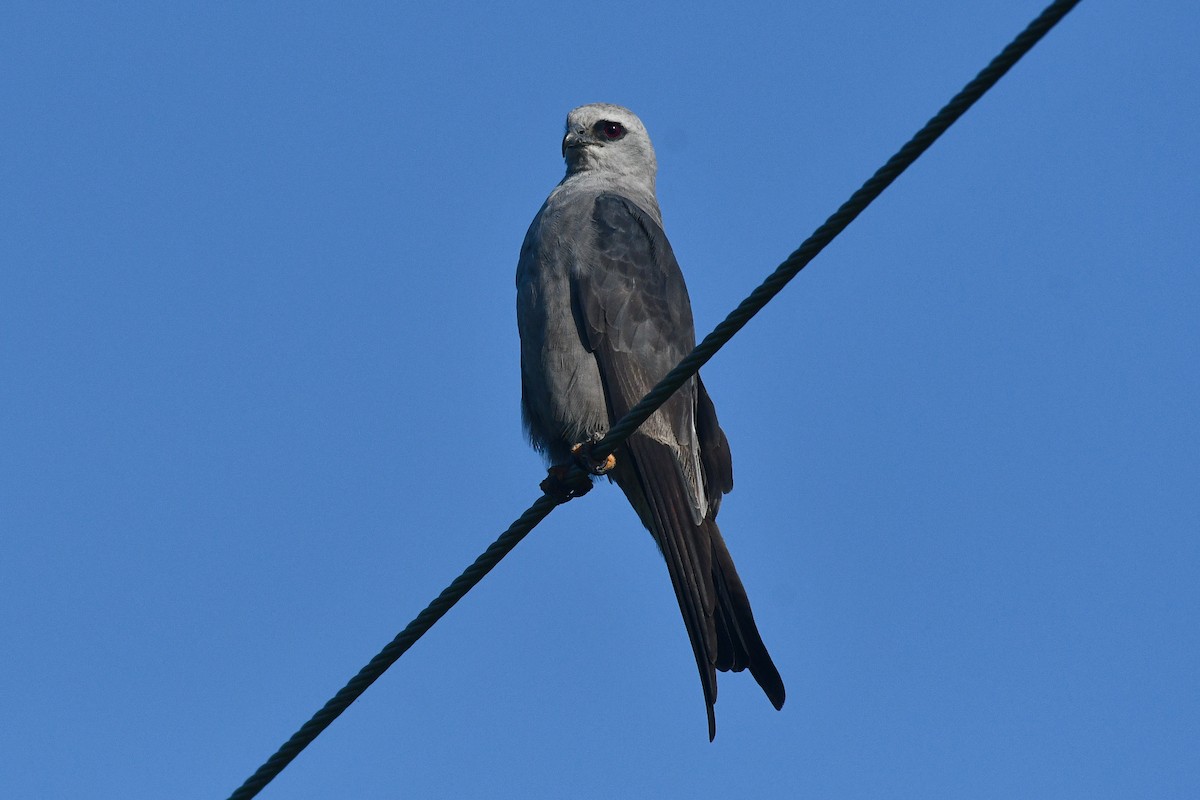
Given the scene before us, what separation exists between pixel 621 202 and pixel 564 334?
1.05 meters

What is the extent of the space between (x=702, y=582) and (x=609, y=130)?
327 centimetres

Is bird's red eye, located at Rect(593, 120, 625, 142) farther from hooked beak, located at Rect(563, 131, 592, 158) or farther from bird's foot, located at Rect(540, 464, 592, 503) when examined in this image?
bird's foot, located at Rect(540, 464, 592, 503)

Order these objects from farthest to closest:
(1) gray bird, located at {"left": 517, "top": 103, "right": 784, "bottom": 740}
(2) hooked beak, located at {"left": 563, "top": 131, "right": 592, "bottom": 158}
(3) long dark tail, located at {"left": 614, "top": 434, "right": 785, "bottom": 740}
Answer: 1. (2) hooked beak, located at {"left": 563, "top": 131, "right": 592, "bottom": 158}
2. (1) gray bird, located at {"left": 517, "top": 103, "right": 784, "bottom": 740}
3. (3) long dark tail, located at {"left": 614, "top": 434, "right": 785, "bottom": 740}

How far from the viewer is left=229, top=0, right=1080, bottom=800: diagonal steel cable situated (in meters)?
3.05

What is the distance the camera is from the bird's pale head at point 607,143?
7777 mm

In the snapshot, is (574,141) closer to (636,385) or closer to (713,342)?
(636,385)

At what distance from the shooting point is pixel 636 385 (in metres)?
6.07

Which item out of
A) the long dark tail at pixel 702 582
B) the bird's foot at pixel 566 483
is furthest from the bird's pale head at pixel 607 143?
the bird's foot at pixel 566 483

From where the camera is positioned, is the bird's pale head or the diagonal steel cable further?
the bird's pale head

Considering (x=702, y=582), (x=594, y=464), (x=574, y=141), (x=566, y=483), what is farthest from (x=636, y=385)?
(x=574, y=141)

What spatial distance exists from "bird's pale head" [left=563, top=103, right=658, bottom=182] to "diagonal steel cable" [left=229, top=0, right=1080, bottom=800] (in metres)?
3.93

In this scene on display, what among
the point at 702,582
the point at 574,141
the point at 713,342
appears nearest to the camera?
the point at 713,342

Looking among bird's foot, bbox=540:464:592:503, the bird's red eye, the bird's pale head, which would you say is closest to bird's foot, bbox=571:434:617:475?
bird's foot, bbox=540:464:592:503

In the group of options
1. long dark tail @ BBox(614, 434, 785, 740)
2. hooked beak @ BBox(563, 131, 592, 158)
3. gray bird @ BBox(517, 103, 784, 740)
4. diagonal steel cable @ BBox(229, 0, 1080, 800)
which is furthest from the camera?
hooked beak @ BBox(563, 131, 592, 158)
